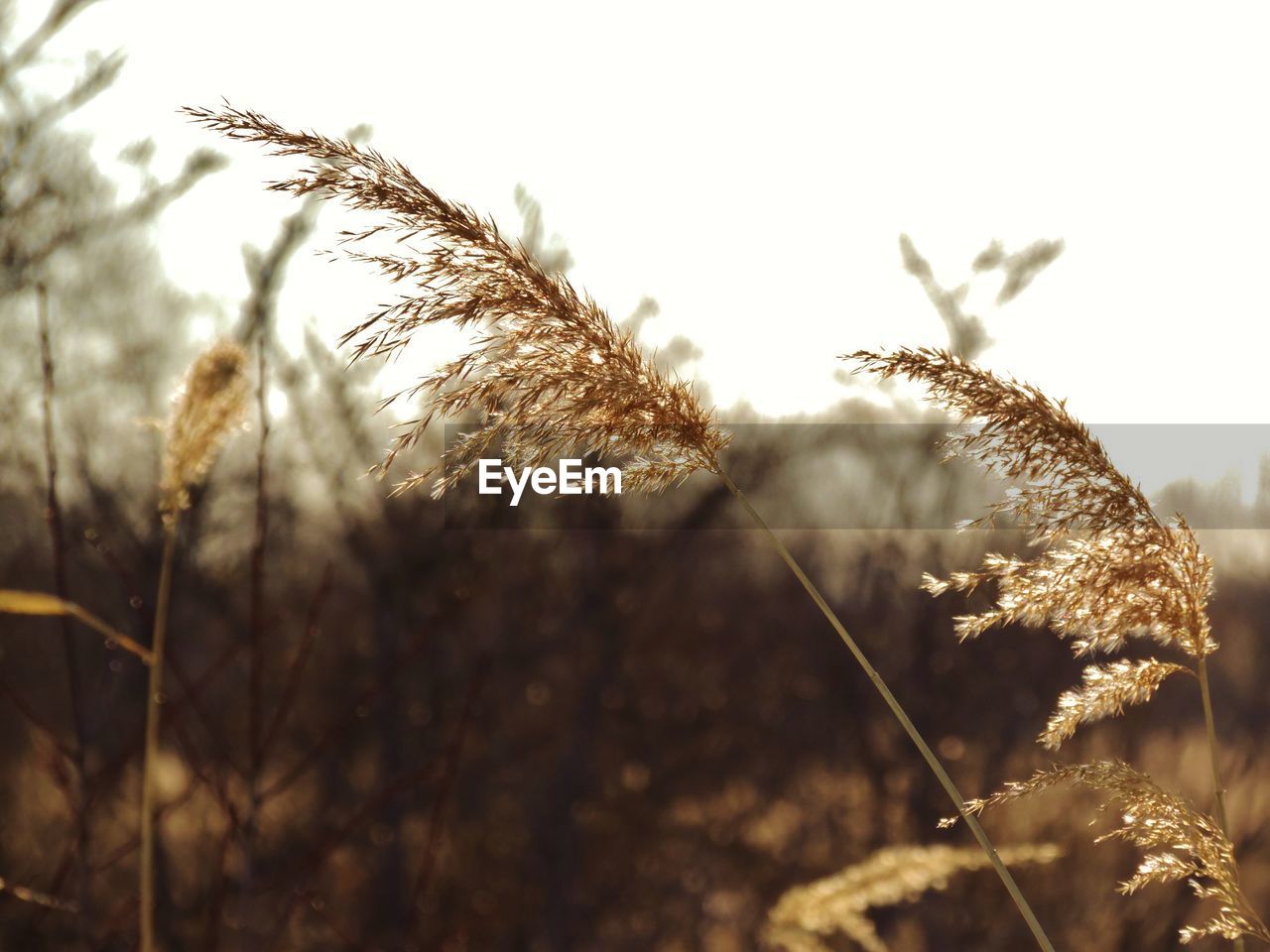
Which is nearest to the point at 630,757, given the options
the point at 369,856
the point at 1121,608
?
the point at 369,856

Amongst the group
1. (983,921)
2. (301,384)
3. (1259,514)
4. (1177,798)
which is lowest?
(983,921)

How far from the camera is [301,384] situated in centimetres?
461

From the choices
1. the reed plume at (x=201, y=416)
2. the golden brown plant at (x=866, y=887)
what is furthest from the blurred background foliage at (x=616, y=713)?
the reed plume at (x=201, y=416)

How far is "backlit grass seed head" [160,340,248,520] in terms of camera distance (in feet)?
2.38

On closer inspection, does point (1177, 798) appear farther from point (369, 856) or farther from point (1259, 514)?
point (369, 856)

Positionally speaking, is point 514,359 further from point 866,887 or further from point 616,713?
point 616,713

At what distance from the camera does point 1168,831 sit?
1.07 metres

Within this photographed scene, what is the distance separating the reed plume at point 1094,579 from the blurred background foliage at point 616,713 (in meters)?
3.55

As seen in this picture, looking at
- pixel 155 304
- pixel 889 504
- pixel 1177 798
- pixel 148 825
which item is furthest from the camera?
pixel 889 504

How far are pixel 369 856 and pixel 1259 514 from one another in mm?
4603

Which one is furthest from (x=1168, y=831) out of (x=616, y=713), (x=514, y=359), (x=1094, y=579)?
(x=616, y=713)

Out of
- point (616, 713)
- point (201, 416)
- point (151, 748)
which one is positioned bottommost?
point (616, 713)

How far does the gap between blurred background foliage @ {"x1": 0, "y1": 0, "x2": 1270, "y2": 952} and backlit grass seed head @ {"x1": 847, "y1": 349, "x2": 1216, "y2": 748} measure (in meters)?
3.55

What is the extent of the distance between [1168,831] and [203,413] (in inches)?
37.7
